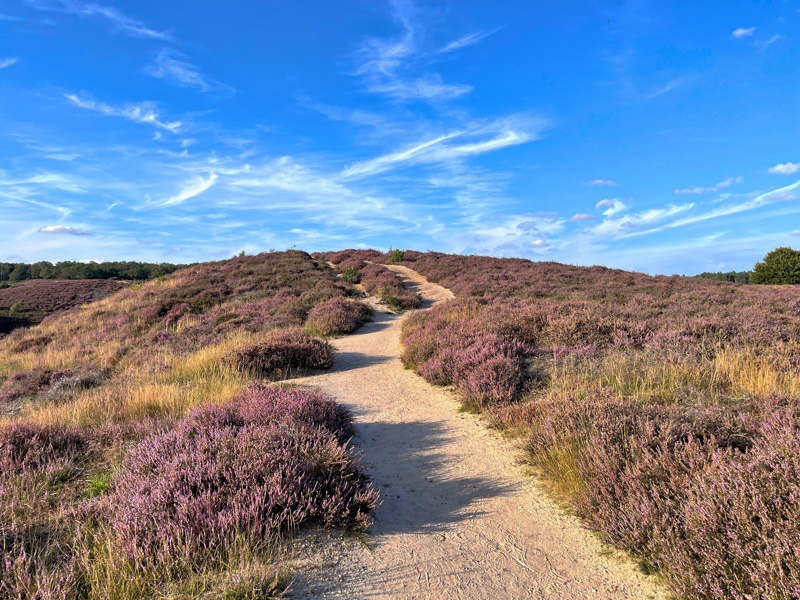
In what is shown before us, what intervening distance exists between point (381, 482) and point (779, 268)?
39.8 metres

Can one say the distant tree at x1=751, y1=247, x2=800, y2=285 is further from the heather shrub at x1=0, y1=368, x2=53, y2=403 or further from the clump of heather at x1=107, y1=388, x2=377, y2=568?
the heather shrub at x1=0, y1=368, x2=53, y2=403

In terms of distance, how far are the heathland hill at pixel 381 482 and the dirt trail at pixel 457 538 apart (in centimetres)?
17

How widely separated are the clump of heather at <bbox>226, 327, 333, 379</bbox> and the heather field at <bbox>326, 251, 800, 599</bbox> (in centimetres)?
229

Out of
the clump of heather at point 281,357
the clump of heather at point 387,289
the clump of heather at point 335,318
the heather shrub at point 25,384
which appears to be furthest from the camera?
the clump of heather at point 387,289

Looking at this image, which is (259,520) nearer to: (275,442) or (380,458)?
(275,442)

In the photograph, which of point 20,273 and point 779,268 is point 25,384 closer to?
point 779,268

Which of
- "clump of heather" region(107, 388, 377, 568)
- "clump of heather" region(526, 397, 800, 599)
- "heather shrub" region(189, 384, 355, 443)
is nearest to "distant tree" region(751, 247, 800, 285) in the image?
"clump of heather" region(526, 397, 800, 599)

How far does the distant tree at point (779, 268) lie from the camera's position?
30.6 metres

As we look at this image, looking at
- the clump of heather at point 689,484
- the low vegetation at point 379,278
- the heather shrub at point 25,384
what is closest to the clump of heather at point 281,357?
the heather shrub at point 25,384

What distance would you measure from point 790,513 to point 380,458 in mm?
3970

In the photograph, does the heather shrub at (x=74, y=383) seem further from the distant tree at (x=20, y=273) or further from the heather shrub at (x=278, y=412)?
the distant tree at (x=20, y=273)

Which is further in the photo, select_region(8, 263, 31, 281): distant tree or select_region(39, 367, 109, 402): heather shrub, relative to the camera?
select_region(8, 263, 31, 281): distant tree

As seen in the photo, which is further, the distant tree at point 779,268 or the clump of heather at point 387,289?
the distant tree at point 779,268

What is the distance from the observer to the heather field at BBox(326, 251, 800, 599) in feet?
8.96
